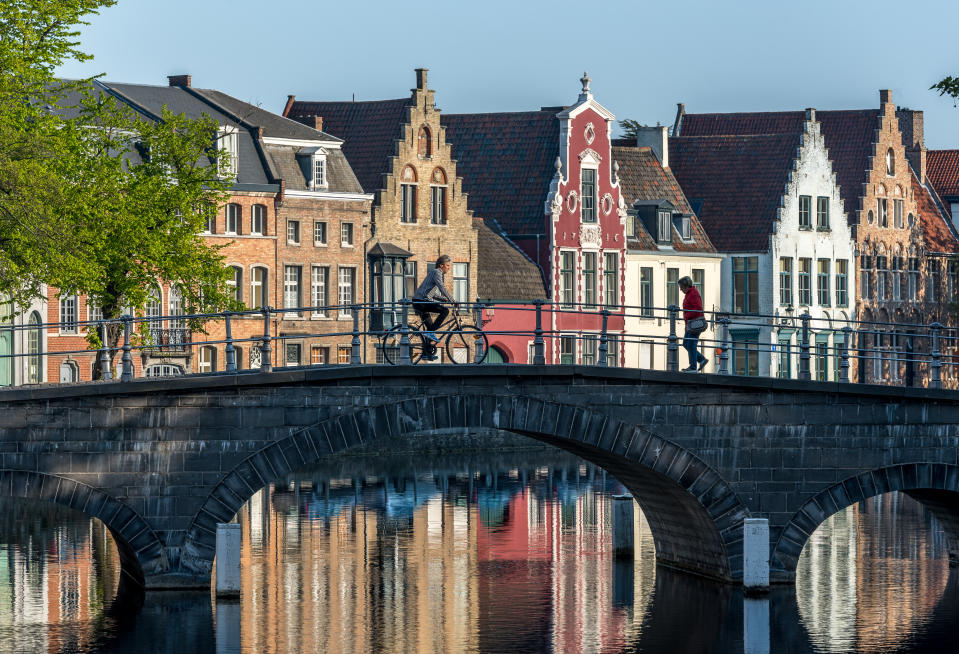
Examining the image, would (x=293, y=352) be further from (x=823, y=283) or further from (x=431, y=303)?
(x=431, y=303)

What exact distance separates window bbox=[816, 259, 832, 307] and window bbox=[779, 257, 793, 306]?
7.86 ft

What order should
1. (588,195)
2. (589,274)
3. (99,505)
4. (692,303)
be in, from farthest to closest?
(589,274) → (588,195) → (692,303) → (99,505)

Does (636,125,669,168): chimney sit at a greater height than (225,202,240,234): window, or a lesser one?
greater

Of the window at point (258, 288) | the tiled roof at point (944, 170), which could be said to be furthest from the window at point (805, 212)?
the window at point (258, 288)

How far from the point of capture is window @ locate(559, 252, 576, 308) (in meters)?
73.1

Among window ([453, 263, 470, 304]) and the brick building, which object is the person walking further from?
window ([453, 263, 470, 304])

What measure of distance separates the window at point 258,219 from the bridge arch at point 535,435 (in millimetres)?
33641

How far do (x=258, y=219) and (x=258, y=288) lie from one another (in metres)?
2.37

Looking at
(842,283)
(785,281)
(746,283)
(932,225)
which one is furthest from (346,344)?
(932,225)

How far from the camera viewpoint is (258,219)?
216ft

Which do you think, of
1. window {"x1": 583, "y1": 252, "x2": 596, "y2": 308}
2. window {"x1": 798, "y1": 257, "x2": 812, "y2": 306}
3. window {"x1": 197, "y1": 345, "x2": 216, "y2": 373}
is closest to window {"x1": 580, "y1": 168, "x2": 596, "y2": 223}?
window {"x1": 583, "y1": 252, "x2": 596, "y2": 308}

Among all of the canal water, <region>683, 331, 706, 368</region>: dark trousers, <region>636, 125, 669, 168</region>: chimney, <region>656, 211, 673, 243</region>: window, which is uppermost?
<region>636, 125, 669, 168</region>: chimney

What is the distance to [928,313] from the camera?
297ft

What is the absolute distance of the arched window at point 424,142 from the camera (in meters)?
69.8
